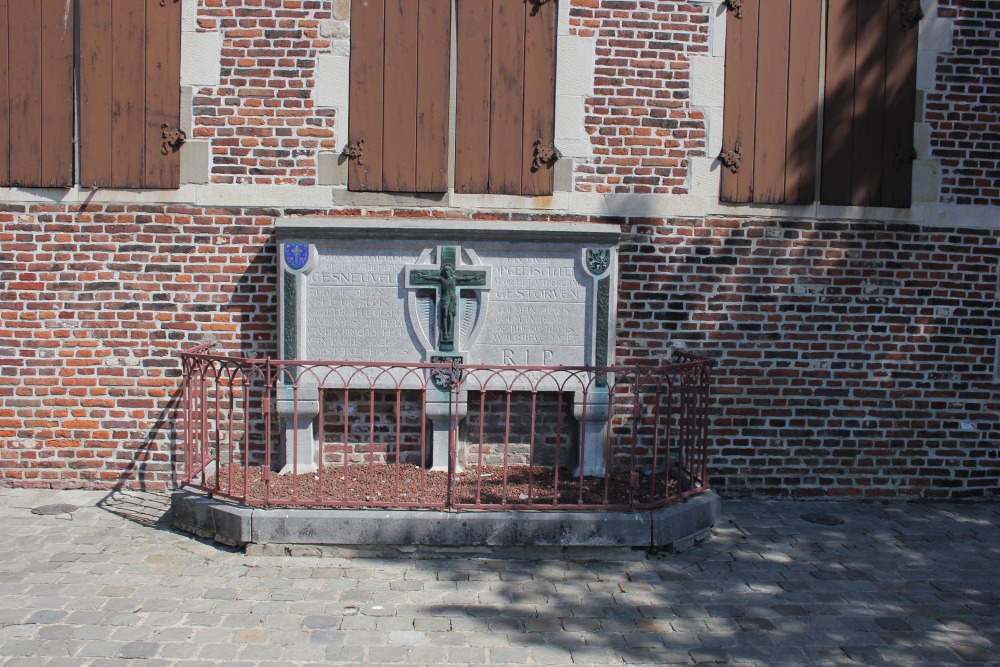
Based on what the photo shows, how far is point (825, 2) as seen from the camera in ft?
21.7

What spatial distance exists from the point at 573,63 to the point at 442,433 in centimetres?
307

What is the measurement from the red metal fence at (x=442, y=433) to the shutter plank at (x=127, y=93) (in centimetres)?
156

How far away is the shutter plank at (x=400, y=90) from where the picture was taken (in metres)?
6.38

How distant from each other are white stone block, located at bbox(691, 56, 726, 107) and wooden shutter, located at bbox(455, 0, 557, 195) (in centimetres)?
113

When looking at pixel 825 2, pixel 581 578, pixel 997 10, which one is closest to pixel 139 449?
pixel 581 578

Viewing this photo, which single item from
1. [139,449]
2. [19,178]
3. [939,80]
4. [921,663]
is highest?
[939,80]

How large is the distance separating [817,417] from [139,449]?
5456 mm

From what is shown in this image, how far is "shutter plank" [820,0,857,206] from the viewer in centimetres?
664

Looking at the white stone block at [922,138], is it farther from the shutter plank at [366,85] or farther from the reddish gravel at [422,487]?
the shutter plank at [366,85]

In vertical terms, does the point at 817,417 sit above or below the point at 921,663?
above

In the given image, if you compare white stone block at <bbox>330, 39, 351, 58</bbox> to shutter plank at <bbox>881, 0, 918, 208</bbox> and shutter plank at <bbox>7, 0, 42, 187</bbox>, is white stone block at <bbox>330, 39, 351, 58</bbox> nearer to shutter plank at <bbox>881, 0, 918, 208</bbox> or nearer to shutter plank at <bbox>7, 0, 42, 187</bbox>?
shutter plank at <bbox>7, 0, 42, 187</bbox>

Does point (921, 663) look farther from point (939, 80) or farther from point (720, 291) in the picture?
point (939, 80)

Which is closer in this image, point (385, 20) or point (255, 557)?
point (255, 557)

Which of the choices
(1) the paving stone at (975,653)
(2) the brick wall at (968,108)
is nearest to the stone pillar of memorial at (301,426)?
(1) the paving stone at (975,653)
